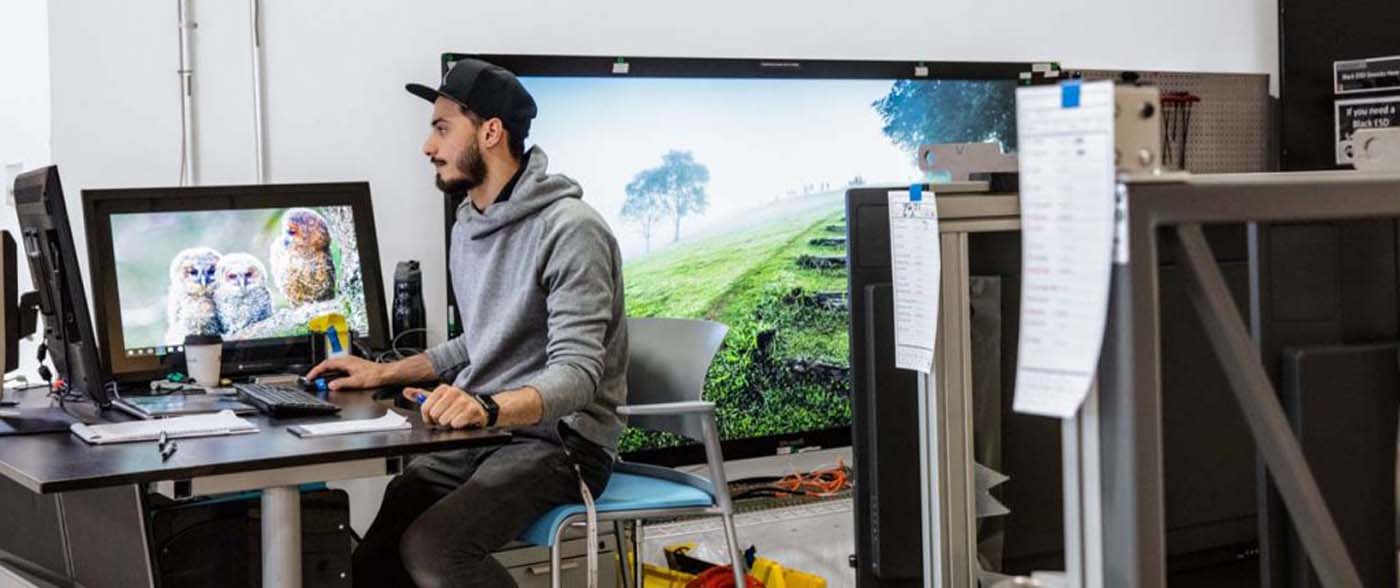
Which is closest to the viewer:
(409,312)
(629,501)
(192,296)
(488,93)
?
(629,501)

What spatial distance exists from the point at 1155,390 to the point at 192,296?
2.55 meters

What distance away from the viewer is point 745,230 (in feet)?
14.0

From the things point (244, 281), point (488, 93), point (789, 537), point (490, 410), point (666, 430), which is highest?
point (488, 93)

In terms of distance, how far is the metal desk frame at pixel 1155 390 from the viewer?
1100mm

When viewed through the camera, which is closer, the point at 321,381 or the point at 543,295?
the point at 543,295

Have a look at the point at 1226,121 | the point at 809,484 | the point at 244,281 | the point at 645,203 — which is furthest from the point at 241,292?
the point at 1226,121

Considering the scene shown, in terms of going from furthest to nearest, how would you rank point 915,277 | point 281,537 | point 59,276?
point 59,276, point 281,537, point 915,277

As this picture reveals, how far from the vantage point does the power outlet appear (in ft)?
12.4

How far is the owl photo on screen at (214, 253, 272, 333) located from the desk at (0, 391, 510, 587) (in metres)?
0.78

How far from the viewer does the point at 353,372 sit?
308 centimetres

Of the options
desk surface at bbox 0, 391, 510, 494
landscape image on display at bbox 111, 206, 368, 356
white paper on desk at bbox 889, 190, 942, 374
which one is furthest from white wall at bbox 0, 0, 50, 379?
white paper on desk at bbox 889, 190, 942, 374

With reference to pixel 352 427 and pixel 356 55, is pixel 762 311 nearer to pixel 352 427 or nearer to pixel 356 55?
pixel 356 55

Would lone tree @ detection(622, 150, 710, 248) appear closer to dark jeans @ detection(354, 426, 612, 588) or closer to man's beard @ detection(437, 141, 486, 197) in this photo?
man's beard @ detection(437, 141, 486, 197)

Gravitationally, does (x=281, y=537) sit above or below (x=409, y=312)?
below
